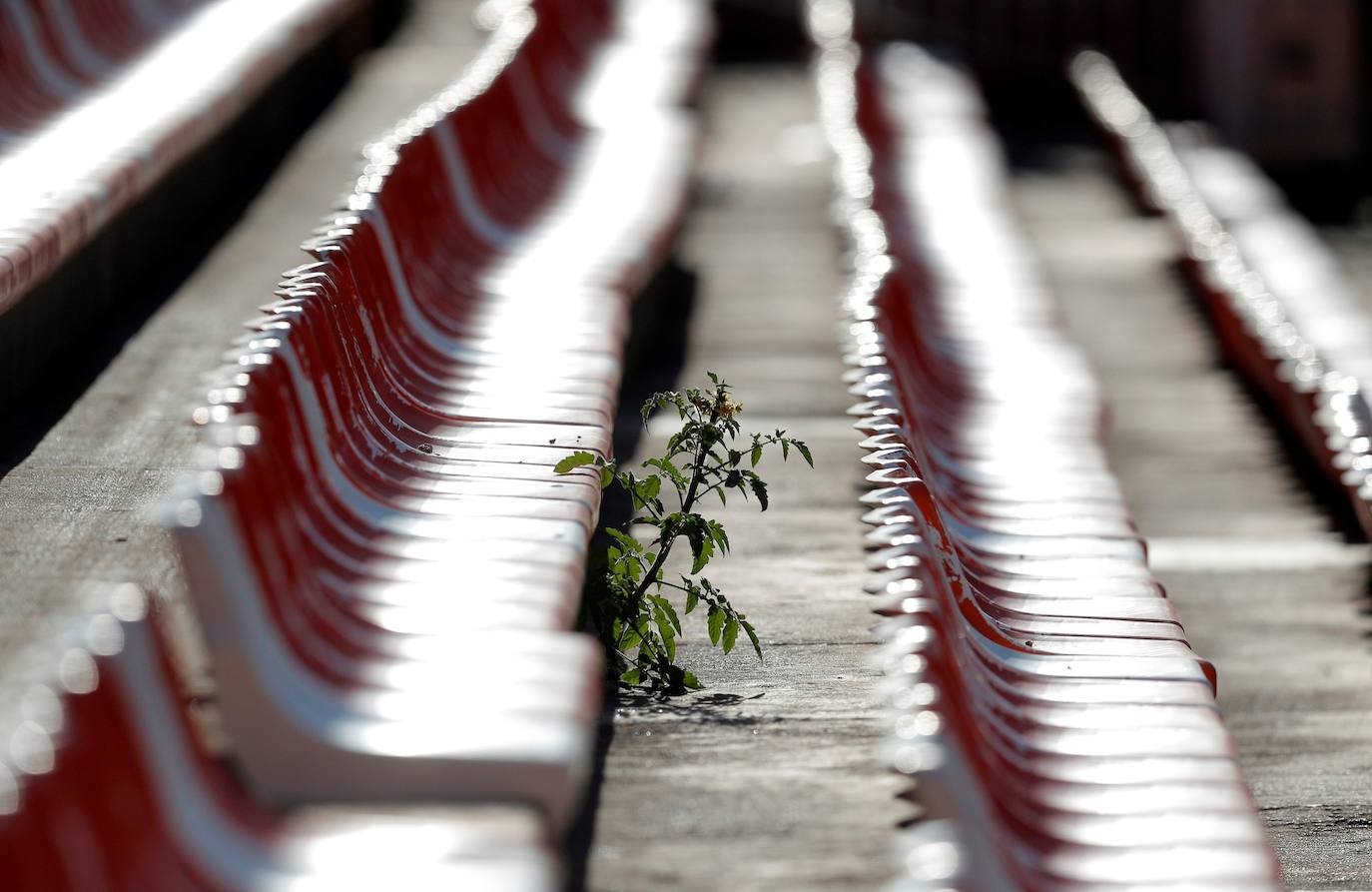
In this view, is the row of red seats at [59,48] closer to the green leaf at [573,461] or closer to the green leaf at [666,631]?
the green leaf at [573,461]

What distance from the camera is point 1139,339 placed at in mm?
8578

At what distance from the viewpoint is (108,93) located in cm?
639

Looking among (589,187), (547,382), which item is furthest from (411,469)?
(589,187)

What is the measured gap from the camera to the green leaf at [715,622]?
369cm

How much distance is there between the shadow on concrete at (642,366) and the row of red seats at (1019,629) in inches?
19.4

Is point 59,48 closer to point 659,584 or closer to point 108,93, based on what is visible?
point 108,93

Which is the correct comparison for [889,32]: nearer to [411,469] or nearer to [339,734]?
[411,469]

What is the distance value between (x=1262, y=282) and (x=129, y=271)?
522 cm

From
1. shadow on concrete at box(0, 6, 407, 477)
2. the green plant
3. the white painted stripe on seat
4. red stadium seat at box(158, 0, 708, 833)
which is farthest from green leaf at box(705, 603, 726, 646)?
the white painted stripe on seat

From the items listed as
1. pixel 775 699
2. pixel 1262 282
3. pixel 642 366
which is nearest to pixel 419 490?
pixel 775 699

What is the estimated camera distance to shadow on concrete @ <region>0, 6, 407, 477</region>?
4285 mm

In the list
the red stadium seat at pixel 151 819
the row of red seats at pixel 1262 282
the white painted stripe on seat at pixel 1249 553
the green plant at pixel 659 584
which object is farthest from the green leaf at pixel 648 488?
the row of red seats at pixel 1262 282

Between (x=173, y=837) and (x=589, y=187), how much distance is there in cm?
467

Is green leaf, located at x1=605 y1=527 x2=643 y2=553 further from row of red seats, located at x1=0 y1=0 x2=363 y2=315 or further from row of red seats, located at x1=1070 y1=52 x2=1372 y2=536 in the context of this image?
row of red seats, located at x1=1070 y1=52 x2=1372 y2=536
